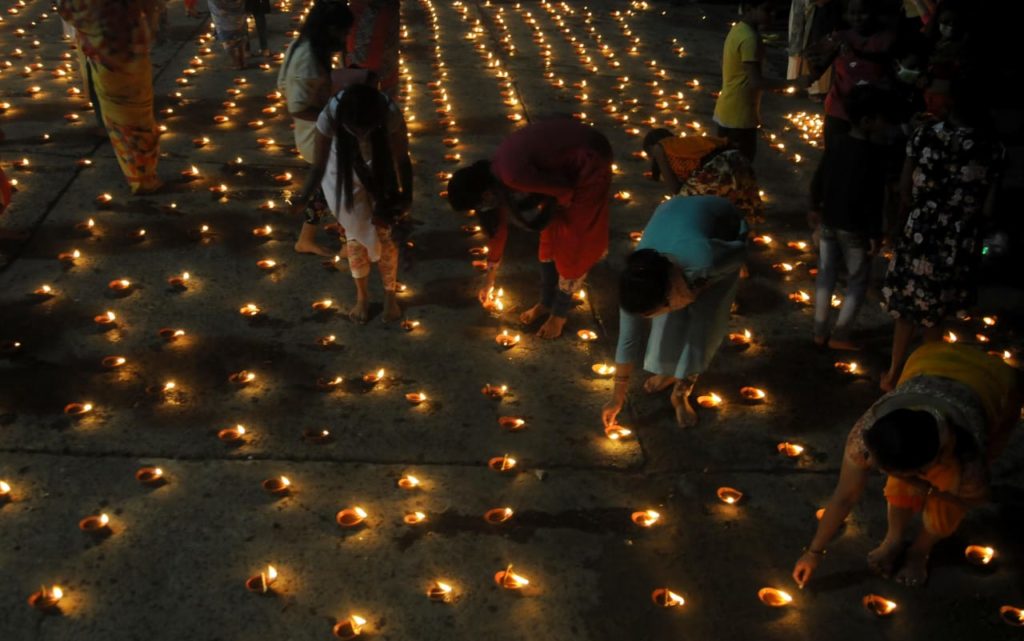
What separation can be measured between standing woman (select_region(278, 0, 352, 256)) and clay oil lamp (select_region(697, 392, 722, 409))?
244 centimetres

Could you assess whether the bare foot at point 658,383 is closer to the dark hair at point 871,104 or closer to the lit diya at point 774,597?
the lit diya at point 774,597

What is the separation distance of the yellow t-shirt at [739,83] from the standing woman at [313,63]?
2.45 meters

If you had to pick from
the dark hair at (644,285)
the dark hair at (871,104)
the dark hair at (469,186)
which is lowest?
the dark hair at (644,285)

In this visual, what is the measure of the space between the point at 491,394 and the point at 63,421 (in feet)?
6.93

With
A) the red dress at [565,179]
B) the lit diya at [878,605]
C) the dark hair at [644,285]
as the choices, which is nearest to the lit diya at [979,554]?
the lit diya at [878,605]

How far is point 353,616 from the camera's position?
10.3 feet

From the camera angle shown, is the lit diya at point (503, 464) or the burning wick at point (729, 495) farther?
the lit diya at point (503, 464)

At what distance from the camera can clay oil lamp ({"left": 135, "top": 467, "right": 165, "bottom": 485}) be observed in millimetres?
3740

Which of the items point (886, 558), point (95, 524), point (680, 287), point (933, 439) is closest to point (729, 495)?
point (886, 558)

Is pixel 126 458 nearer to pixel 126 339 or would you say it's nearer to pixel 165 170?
pixel 126 339

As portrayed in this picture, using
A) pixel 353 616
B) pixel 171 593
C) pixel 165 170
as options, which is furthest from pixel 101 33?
pixel 353 616

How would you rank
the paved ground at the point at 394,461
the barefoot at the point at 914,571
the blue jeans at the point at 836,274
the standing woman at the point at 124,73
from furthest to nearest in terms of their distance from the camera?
the standing woman at the point at 124,73 → the blue jeans at the point at 836,274 → the barefoot at the point at 914,571 → the paved ground at the point at 394,461

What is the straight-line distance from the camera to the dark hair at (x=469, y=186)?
390 cm

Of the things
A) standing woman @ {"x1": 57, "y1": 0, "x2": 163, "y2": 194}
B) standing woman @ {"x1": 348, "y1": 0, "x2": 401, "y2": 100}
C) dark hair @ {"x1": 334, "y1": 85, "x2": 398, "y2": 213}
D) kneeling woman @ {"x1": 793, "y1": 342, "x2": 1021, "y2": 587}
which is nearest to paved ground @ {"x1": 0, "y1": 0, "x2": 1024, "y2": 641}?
standing woman @ {"x1": 57, "y1": 0, "x2": 163, "y2": 194}
